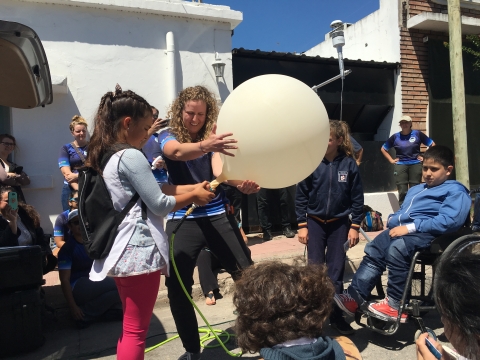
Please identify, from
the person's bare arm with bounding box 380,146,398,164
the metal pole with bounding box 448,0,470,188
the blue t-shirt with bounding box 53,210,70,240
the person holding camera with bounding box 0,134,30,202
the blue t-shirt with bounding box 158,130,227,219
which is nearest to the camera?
the blue t-shirt with bounding box 158,130,227,219

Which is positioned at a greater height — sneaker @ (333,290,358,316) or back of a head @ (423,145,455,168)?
back of a head @ (423,145,455,168)

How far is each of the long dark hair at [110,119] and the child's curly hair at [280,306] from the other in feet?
3.74

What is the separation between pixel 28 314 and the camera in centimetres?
313

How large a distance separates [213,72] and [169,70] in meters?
0.72


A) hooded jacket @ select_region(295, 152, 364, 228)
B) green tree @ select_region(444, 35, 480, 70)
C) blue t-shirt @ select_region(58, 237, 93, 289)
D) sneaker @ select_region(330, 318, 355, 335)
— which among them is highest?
green tree @ select_region(444, 35, 480, 70)

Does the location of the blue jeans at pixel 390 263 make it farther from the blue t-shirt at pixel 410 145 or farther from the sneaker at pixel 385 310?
the blue t-shirt at pixel 410 145

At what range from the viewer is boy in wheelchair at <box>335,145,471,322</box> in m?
3.12

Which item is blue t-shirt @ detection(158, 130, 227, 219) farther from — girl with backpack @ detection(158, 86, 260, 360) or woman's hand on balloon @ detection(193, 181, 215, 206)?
woman's hand on balloon @ detection(193, 181, 215, 206)

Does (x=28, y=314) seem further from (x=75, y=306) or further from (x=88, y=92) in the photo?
(x=88, y=92)

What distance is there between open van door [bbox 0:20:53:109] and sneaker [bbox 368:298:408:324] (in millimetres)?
2815

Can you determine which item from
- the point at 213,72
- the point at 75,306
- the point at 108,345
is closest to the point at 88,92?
the point at 213,72

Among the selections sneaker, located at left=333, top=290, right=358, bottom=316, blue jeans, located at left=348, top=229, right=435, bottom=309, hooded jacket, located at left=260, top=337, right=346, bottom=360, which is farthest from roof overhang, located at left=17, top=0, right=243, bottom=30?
hooded jacket, located at left=260, top=337, right=346, bottom=360

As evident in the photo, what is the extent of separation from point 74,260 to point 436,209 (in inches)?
127

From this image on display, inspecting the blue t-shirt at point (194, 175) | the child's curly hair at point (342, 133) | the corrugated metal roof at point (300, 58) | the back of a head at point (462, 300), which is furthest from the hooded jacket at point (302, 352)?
the corrugated metal roof at point (300, 58)
